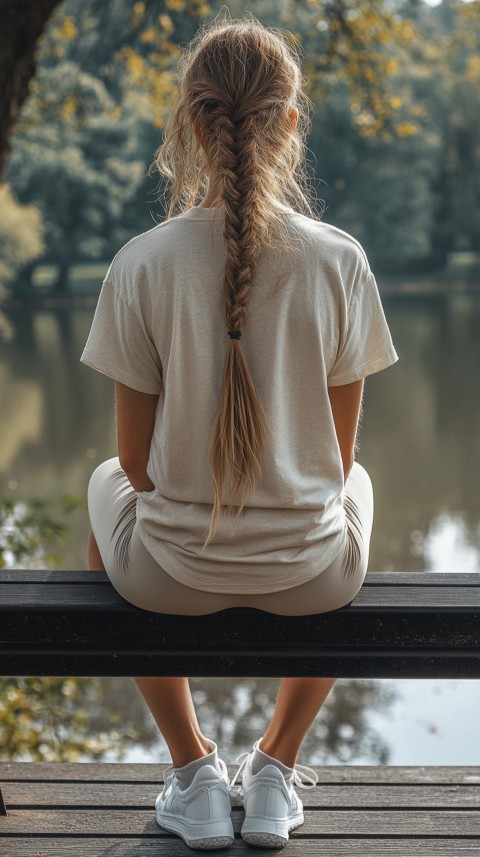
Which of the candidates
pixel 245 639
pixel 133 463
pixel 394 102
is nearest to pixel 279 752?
pixel 245 639

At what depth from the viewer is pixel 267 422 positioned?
153cm

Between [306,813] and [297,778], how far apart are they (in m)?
0.06

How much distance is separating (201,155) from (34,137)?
83.7 ft

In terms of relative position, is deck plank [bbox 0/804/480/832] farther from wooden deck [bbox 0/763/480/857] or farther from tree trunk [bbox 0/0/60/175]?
tree trunk [bbox 0/0/60/175]

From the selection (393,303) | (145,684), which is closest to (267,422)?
(145,684)

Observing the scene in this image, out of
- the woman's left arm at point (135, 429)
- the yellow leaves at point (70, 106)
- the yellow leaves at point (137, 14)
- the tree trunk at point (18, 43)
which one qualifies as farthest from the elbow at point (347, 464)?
the yellow leaves at point (137, 14)

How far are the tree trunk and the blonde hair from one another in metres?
1.30

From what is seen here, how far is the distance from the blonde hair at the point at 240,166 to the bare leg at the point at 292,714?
1.29 feet

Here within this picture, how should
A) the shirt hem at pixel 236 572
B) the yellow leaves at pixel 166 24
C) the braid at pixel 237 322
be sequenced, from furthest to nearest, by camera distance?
the yellow leaves at pixel 166 24, the shirt hem at pixel 236 572, the braid at pixel 237 322

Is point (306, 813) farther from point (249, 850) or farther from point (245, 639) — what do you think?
point (245, 639)

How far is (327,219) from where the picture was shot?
29.8 metres

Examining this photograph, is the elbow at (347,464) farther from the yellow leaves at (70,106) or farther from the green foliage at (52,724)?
the yellow leaves at (70,106)

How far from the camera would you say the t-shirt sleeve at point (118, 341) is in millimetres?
1527

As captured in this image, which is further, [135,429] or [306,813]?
[306,813]
